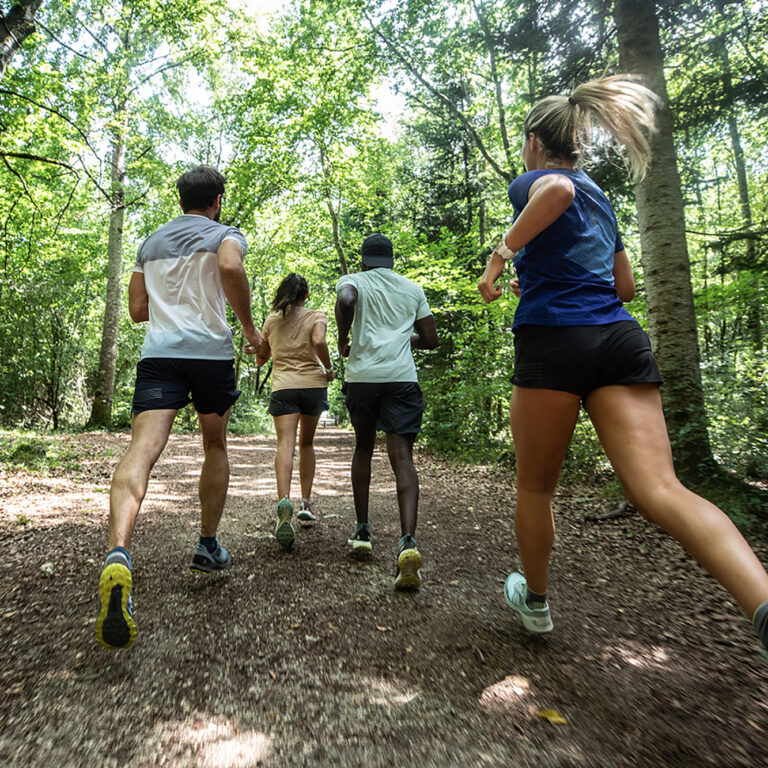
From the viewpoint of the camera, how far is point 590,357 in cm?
187

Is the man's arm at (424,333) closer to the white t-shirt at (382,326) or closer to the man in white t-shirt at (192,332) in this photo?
the white t-shirt at (382,326)

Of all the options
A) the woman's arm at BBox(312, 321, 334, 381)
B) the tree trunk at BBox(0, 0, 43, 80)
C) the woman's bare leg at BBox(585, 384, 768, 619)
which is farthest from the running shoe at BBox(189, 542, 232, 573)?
the tree trunk at BBox(0, 0, 43, 80)

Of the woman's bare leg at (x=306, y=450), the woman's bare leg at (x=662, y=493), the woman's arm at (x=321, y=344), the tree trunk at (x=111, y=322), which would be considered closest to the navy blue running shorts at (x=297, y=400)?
the woman's bare leg at (x=306, y=450)

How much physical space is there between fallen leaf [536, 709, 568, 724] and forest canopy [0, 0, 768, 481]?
2093 millimetres

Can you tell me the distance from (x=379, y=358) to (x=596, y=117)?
1.92 m

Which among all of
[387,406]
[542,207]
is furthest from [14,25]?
[542,207]

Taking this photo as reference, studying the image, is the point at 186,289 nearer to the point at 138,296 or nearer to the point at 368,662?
the point at 138,296

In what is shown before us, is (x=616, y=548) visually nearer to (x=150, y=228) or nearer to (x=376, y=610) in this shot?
(x=376, y=610)

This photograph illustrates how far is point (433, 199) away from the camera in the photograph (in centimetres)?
1573

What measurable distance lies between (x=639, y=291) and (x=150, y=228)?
16524mm

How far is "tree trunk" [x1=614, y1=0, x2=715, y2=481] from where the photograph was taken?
4.55 metres

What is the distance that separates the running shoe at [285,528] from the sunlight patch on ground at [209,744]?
1898 mm

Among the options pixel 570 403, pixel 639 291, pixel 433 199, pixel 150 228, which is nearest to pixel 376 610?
pixel 570 403

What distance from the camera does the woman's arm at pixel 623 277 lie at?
7.33 ft
